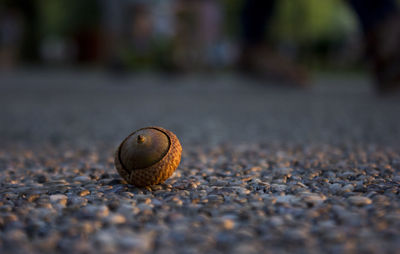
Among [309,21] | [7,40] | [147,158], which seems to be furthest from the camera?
[309,21]

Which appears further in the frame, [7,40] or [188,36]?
[7,40]

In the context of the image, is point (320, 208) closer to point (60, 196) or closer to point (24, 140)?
point (60, 196)

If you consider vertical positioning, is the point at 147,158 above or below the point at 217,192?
above

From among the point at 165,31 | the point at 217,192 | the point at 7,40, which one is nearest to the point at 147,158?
the point at 217,192

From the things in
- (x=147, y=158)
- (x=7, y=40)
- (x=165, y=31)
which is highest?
(x=165, y=31)

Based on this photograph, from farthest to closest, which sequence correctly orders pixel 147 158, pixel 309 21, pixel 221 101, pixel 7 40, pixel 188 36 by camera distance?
pixel 309 21 → pixel 7 40 → pixel 188 36 → pixel 221 101 → pixel 147 158

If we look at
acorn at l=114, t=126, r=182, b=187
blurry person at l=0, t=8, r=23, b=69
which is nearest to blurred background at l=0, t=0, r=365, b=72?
blurry person at l=0, t=8, r=23, b=69

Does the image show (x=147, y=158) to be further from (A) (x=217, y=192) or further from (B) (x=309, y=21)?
(B) (x=309, y=21)

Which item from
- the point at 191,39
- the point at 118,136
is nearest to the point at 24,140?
the point at 118,136
